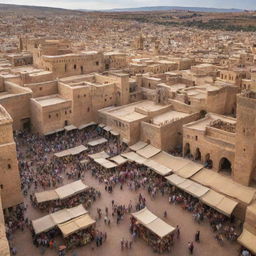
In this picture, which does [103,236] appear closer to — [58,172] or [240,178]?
[58,172]

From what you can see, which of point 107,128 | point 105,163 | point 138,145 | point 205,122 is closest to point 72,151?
point 105,163

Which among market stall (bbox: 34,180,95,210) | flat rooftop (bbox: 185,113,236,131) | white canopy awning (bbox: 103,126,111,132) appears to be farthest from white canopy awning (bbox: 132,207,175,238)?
white canopy awning (bbox: 103,126,111,132)

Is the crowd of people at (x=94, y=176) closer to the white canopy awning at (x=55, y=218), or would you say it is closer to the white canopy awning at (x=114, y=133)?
the white canopy awning at (x=55, y=218)

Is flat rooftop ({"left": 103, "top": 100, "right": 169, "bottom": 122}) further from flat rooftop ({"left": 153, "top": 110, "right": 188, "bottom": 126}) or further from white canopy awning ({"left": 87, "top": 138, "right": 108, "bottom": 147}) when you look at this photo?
white canopy awning ({"left": 87, "top": 138, "right": 108, "bottom": 147})

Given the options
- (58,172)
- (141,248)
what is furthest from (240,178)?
(58,172)

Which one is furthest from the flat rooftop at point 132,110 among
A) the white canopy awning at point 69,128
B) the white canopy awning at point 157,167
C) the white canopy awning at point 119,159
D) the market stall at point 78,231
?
the market stall at point 78,231

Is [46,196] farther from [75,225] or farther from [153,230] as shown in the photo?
[153,230]
